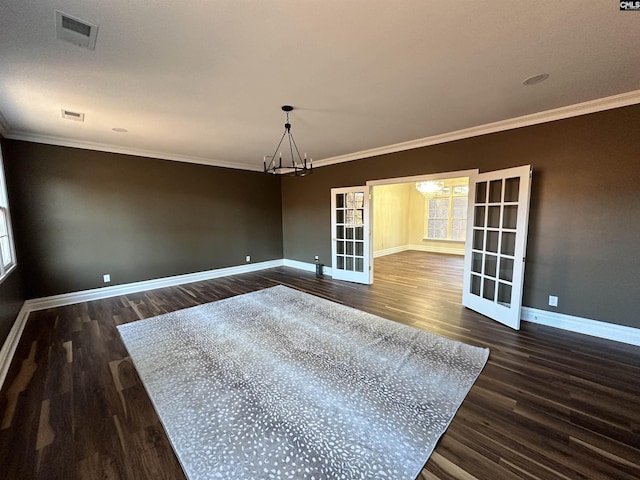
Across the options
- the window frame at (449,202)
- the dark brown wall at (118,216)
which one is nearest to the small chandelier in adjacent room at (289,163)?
the dark brown wall at (118,216)

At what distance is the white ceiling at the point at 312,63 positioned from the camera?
160 cm

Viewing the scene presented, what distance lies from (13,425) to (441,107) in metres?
4.93

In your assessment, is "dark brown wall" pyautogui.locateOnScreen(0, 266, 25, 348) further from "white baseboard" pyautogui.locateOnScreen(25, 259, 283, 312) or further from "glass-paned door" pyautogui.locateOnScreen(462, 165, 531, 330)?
"glass-paned door" pyautogui.locateOnScreen(462, 165, 531, 330)

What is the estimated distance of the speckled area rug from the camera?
1.58m

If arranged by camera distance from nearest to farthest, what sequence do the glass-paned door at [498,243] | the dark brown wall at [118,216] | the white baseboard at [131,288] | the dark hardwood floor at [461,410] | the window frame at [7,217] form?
the dark hardwood floor at [461,410], the glass-paned door at [498,243], the window frame at [7,217], the dark brown wall at [118,216], the white baseboard at [131,288]

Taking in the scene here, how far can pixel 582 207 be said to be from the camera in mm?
3135

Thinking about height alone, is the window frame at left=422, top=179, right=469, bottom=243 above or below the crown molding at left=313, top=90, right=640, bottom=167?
below

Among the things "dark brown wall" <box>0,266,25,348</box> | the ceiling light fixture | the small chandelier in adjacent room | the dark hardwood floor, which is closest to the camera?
the dark hardwood floor

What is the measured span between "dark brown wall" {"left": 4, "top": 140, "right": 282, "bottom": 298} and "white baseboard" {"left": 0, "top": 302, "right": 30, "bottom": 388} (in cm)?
54

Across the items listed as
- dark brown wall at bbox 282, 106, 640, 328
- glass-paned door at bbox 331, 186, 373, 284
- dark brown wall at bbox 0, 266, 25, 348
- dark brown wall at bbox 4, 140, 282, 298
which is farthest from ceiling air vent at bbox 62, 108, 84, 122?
dark brown wall at bbox 282, 106, 640, 328

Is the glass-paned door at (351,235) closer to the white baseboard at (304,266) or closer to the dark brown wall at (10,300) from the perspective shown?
the white baseboard at (304,266)

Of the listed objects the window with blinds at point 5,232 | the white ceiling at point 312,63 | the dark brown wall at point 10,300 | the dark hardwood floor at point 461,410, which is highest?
the white ceiling at point 312,63

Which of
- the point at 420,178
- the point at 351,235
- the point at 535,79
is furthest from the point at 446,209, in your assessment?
the point at 535,79

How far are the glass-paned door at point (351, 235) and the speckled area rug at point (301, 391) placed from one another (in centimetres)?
205
